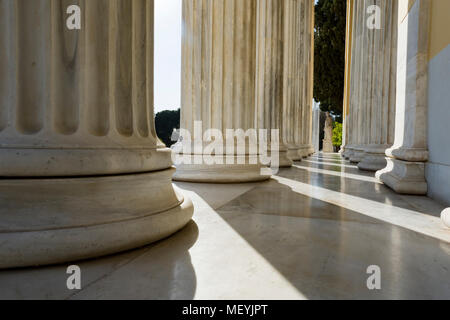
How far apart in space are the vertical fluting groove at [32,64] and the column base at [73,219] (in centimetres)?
142

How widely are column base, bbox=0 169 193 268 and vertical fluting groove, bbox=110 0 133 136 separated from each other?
153cm

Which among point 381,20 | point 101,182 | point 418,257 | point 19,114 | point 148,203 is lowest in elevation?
point 418,257

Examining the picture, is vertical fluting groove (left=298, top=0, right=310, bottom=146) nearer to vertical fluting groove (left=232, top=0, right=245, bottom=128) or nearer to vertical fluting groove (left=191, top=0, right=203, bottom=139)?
vertical fluting groove (left=232, top=0, right=245, bottom=128)

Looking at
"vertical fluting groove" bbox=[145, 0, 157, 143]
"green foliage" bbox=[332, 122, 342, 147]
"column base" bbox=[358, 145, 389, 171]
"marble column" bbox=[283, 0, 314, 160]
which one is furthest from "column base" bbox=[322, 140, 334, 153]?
"vertical fluting groove" bbox=[145, 0, 157, 143]

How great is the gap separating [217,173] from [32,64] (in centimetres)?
1261

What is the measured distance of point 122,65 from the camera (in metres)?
8.50

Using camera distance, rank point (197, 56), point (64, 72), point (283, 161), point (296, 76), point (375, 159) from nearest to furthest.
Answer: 1. point (64, 72)
2. point (197, 56)
3. point (375, 159)
4. point (283, 161)
5. point (296, 76)

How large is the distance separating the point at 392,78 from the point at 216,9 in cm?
1603

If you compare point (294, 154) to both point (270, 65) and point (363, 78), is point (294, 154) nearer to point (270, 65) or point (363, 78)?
point (363, 78)

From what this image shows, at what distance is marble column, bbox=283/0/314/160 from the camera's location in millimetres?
43531

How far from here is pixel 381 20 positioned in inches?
1168

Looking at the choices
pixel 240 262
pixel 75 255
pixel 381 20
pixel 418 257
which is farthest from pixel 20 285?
pixel 381 20

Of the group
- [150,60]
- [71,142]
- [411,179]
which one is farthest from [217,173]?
[71,142]
